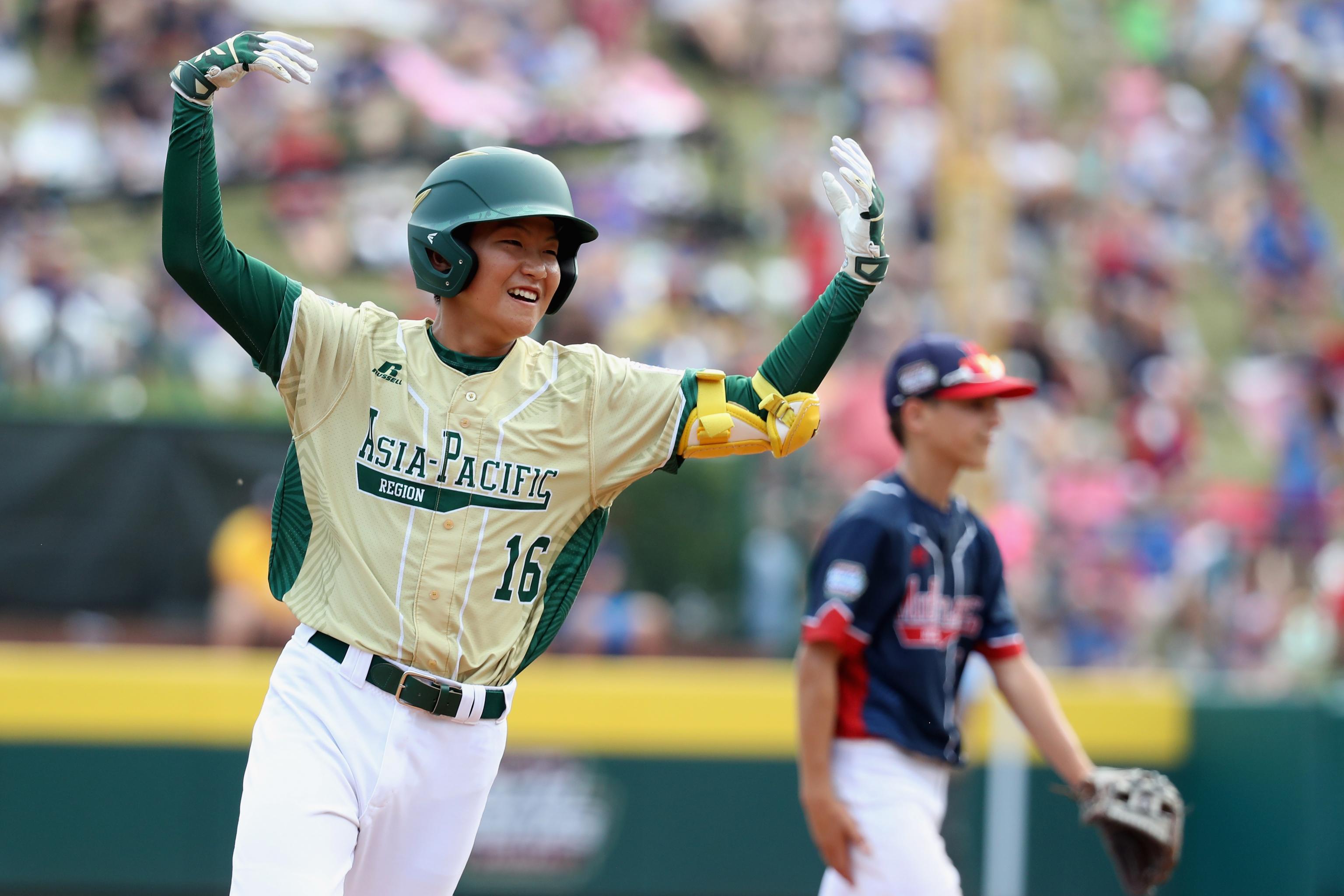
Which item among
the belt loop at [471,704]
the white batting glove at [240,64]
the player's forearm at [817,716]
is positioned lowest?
the player's forearm at [817,716]

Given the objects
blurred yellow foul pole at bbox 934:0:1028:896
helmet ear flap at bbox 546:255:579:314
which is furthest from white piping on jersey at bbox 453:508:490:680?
blurred yellow foul pole at bbox 934:0:1028:896

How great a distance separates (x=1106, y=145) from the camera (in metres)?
15.5

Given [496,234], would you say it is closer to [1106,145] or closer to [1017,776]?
[1017,776]

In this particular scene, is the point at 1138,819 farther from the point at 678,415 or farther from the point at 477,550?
the point at 477,550

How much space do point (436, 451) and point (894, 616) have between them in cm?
175

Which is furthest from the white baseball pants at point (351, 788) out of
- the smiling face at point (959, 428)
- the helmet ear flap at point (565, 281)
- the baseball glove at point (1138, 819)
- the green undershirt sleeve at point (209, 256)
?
the baseball glove at point (1138, 819)

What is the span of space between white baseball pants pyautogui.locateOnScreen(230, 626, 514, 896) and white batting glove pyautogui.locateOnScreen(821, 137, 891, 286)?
1.30m

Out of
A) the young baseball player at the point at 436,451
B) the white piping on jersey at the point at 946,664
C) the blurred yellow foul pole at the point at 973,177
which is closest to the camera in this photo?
the young baseball player at the point at 436,451

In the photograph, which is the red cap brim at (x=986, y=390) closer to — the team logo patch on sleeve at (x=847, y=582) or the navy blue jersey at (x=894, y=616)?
the navy blue jersey at (x=894, y=616)

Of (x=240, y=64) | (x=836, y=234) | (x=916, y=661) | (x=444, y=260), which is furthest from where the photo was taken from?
(x=836, y=234)

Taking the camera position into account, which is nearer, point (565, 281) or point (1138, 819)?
point (565, 281)

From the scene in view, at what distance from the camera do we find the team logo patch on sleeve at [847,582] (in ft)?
15.0

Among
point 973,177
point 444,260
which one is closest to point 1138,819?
point 444,260

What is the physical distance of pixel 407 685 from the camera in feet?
11.0
